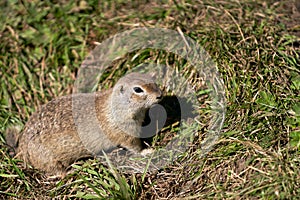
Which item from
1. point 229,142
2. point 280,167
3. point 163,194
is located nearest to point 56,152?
point 163,194

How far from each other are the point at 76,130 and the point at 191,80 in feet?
4.58

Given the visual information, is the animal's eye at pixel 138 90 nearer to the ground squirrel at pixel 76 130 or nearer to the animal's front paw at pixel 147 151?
the ground squirrel at pixel 76 130

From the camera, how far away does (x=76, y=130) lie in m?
5.17

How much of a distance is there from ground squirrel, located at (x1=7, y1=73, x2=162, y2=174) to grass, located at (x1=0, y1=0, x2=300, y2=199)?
8.3 inches

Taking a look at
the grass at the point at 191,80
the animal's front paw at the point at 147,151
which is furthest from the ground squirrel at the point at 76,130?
the grass at the point at 191,80

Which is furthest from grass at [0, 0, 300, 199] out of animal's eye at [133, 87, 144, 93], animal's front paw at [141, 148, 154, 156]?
animal's eye at [133, 87, 144, 93]

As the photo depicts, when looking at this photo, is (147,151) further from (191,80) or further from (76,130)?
(191,80)

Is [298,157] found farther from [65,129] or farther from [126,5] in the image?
[126,5]

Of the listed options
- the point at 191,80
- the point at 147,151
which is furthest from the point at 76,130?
the point at 191,80

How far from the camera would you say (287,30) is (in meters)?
5.67

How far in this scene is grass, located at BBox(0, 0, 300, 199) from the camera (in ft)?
13.8

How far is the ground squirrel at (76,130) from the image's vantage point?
5133mm

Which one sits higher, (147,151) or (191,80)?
(191,80)

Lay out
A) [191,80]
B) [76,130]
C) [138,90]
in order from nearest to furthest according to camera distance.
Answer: [138,90], [76,130], [191,80]
